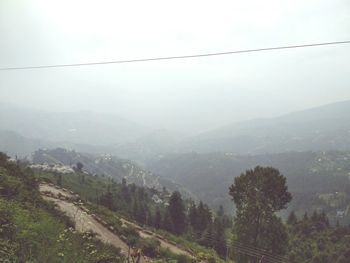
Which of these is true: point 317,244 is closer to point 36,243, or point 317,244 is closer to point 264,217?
point 264,217

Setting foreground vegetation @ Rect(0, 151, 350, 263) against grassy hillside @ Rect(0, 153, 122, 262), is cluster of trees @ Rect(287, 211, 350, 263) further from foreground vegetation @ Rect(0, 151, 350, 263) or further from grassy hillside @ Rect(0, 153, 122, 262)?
grassy hillside @ Rect(0, 153, 122, 262)

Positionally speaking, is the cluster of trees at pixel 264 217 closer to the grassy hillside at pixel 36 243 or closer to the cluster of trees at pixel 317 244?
the cluster of trees at pixel 317 244

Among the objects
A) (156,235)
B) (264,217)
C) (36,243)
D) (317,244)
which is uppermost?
(36,243)

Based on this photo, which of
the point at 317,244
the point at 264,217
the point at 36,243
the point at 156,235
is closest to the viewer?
the point at 36,243

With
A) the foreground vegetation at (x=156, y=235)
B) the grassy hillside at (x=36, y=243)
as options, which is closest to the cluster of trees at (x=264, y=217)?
the foreground vegetation at (x=156, y=235)

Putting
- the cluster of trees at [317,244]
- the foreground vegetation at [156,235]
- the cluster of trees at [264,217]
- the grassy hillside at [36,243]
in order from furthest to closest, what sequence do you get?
the cluster of trees at [317,244]
the cluster of trees at [264,217]
the foreground vegetation at [156,235]
the grassy hillside at [36,243]

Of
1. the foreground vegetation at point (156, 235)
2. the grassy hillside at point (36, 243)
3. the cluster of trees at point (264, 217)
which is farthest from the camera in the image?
the cluster of trees at point (264, 217)

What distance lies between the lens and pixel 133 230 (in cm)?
2228

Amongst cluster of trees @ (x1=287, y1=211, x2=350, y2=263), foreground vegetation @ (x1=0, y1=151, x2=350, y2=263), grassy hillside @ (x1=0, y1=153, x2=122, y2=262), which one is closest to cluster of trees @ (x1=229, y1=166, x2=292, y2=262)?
foreground vegetation @ (x1=0, y1=151, x2=350, y2=263)

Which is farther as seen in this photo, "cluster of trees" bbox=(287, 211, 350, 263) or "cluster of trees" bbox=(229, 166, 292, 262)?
"cluster of trees" bbox=(287, 211, 350, 263)

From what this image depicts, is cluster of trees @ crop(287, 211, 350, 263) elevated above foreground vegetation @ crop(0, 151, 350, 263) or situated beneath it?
situated beneath

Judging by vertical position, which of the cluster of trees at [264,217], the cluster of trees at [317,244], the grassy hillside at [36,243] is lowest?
the cluster of trees at [317,244]

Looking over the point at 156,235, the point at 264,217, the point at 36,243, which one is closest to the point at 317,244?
the point at 264,217

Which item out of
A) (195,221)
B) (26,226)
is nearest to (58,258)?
(26,226)
